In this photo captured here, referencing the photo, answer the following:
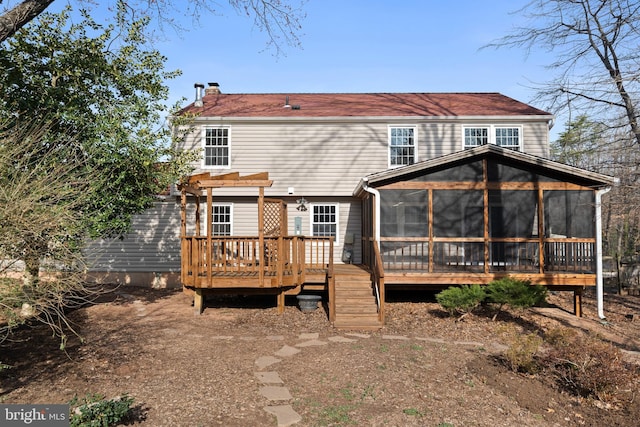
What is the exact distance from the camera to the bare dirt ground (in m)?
4.83

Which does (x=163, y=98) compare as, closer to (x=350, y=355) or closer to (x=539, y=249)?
(x=350, y=355)

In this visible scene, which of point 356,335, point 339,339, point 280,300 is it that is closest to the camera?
point 339,339

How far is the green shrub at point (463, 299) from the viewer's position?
9.15 m

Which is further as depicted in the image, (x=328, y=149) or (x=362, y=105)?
(x=362, y=105)

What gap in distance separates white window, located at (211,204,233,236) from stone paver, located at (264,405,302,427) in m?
9.60

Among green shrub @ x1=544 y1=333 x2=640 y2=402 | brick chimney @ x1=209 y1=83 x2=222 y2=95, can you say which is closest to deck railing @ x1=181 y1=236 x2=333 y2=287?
green shrub @ x1=544 y1=333 x2=640 y2=402

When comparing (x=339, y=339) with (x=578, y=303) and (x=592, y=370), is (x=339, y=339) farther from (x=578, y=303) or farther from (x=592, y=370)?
(x=578, y=303)

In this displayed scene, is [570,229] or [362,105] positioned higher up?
[362,105]

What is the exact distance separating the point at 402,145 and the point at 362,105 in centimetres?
240

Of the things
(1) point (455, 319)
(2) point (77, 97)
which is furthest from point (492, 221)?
(2) point (77, 97)

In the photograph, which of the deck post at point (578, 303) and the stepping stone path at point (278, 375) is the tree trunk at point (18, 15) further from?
the deck post at point (578, 303)

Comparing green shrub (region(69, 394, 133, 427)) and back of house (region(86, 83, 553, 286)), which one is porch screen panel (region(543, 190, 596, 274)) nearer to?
back of house (region(86, 83, 553, 286))

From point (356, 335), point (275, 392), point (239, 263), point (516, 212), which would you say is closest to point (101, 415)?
point (275, 392)

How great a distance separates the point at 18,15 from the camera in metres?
6.11
